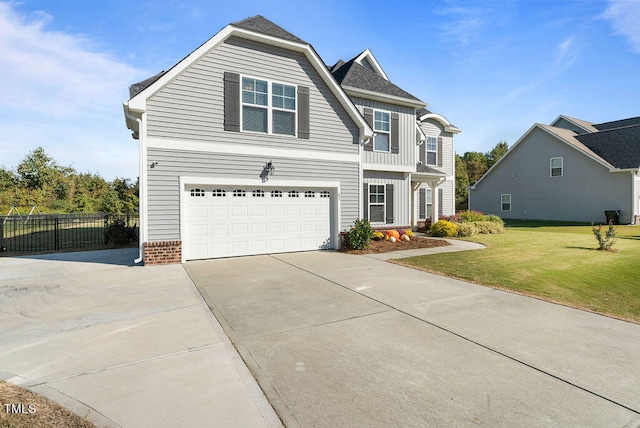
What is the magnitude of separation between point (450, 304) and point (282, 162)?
705 cm

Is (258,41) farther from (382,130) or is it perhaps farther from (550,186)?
(550,186)

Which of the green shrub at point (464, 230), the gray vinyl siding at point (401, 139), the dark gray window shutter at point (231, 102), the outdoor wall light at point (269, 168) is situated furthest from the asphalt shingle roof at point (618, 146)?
the dark gray window shutter at point (231, 102)

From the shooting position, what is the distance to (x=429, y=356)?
11.5ft

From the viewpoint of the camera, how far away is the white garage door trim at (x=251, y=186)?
9.06m

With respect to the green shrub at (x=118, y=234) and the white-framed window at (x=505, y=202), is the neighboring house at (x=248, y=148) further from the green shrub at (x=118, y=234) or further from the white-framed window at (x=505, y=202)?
the white-framed window at (x=505, y=202)

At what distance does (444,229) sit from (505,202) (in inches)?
691

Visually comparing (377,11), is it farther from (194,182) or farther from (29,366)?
(29,366)

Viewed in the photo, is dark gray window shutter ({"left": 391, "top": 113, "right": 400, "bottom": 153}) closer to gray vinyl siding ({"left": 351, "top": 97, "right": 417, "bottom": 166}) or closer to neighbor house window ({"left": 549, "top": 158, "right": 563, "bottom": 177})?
gray vinyl siding ({"left": 351, "top": 97, "right": 417, "bottom": 166})

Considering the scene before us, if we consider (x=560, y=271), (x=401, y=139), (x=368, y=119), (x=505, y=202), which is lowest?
(x=560, y=271)

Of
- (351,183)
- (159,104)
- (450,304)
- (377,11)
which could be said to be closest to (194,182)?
(159,104)

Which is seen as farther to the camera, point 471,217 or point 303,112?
point 471,217

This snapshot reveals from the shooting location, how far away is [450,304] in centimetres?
532

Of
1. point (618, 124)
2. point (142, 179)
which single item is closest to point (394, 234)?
point (142, 179)

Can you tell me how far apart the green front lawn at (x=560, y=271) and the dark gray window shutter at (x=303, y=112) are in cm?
539
